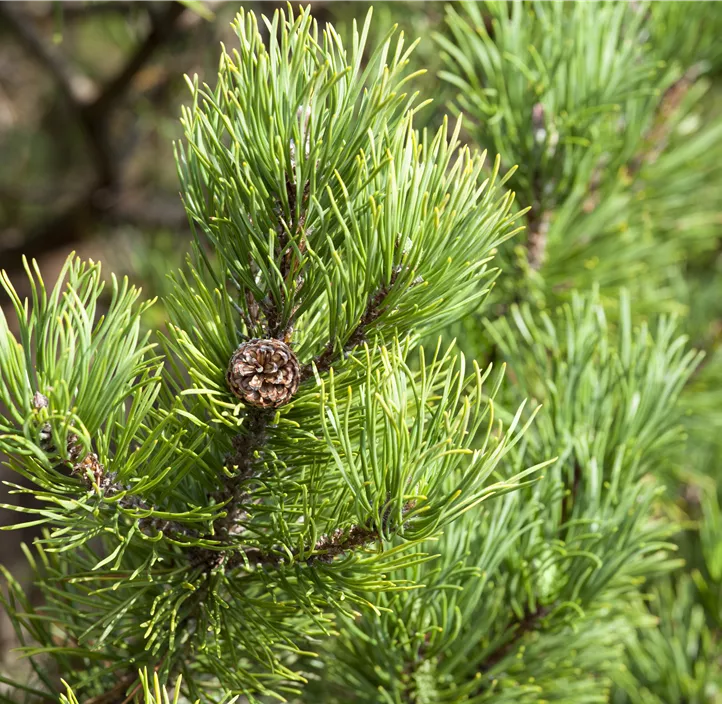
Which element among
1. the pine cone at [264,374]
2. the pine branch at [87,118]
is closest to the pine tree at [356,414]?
the pine cone at [264,374]

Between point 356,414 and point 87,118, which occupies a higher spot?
point 87,118

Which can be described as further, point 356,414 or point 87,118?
point 87,118

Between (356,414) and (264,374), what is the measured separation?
5 centimetres

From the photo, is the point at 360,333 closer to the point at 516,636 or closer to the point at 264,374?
the point at 264,374

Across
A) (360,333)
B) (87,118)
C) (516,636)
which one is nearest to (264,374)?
(360,333)

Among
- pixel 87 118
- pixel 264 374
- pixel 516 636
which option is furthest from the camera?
pixel 87 118

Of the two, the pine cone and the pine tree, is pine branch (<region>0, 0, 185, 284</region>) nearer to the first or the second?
the pine tree

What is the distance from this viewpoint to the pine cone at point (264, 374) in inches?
11.0

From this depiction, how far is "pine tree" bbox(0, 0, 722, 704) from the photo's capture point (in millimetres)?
281

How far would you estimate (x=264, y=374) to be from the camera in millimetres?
281

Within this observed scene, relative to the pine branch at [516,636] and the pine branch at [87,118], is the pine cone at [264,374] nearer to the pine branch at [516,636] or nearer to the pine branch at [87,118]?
the pine branch at [516,636]

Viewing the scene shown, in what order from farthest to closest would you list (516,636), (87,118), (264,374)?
(87,118)
(516,636)
(264,374)

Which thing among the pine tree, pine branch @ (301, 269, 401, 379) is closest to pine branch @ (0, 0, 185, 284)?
the pine tree

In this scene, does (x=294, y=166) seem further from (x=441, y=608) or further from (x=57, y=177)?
(x=57, y=177)
